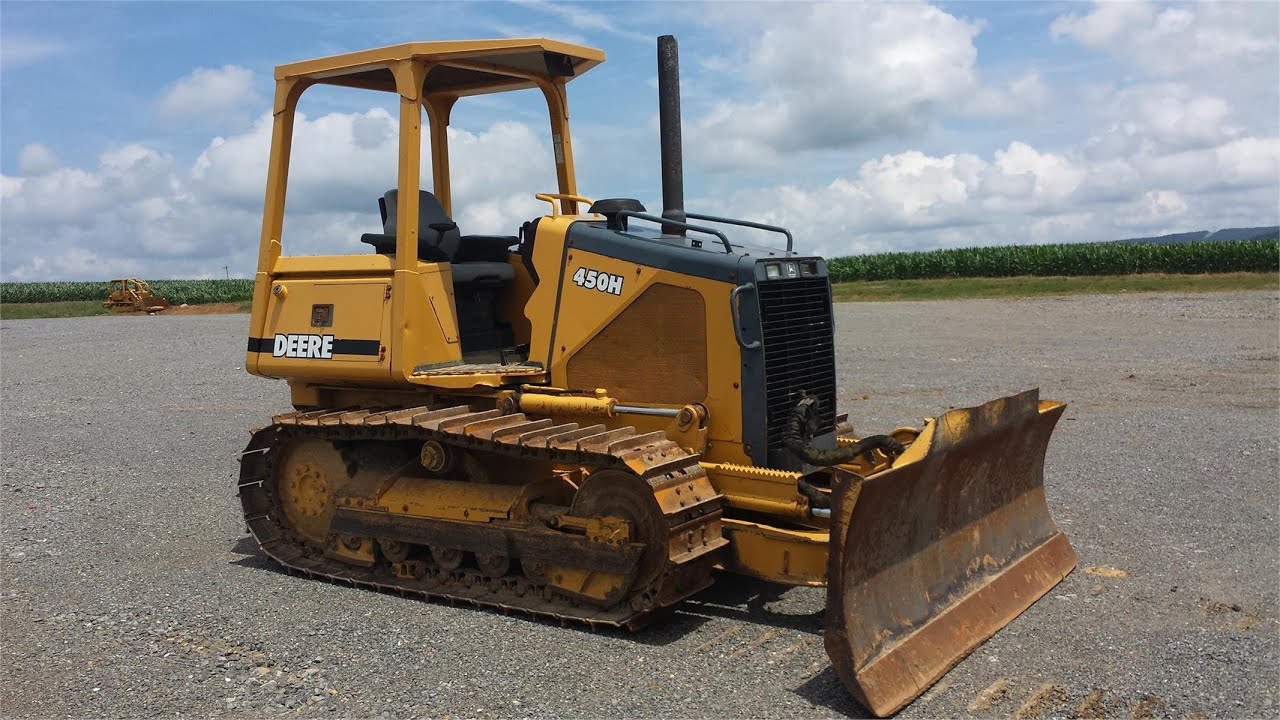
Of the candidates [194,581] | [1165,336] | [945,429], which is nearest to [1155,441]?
[945,429]

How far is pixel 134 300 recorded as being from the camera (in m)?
41.2

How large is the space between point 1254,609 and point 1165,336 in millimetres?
17704

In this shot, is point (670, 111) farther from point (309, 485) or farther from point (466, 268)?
point (309, 485)

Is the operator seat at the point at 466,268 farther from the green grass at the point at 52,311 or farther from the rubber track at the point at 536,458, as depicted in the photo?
the green grass at the point at 52,311

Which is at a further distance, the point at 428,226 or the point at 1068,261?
the point at 1068,261

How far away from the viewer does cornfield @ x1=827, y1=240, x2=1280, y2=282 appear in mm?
43250

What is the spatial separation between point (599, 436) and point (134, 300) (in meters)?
40.0

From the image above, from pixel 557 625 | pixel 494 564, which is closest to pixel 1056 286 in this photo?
pixel 494 564

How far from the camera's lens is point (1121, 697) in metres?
4.89

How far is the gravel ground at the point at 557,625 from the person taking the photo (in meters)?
4.97

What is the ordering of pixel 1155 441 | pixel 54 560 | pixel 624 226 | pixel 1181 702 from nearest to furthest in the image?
pixel 1181 702 < pixel 624 226 < pixel 54 560 < pixel 1155 441

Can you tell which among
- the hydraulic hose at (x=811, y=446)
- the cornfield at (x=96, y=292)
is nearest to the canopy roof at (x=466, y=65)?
the hydraulic hose at (x=811, y=446)

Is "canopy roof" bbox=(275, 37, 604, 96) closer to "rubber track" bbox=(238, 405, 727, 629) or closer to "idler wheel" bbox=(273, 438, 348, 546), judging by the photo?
"rubber track" bbox=(238, 405, 727, 629)

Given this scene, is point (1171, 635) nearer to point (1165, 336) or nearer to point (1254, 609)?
point (1254, 609)
